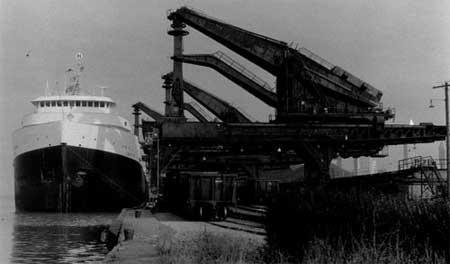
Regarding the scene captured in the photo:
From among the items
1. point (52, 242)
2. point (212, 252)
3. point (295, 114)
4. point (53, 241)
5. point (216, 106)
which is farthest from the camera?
point (216, 106)

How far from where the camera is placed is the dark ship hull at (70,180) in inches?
Answer: 1745

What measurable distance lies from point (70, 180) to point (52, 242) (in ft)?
67.4

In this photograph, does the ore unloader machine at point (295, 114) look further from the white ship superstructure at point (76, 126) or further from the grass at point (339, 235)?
the grass at point (339, 235)

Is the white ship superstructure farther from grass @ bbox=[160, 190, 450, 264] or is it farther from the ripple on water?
grass @ bbox=[160, 190, 450, 264]

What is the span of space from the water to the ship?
361 inches

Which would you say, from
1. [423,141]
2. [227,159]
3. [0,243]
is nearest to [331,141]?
[423,141]

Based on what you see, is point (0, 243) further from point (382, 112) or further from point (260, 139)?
point (382, 112)

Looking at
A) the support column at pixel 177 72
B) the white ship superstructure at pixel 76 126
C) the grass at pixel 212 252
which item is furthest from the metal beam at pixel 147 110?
A: the grass at pixel 212 252

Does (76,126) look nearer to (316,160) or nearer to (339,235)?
(316,160)

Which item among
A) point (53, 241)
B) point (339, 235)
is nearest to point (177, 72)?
point (53, 241)

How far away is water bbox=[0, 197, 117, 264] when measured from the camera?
775 inches

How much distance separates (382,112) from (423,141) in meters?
4.27

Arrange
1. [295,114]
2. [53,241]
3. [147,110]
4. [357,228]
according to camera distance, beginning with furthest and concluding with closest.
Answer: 1. [147,110]
2. [295,114]
3. [53,241]
4. [357,228]

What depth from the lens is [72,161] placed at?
44.4 meters
